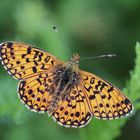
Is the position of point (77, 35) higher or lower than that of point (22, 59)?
higher

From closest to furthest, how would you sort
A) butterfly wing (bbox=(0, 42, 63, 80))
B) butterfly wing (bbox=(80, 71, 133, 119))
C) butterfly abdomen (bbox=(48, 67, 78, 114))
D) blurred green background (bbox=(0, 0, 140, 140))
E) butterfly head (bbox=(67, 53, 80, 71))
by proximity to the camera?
butterfly wing (bbox=(80, 71, 133, 119)) → butterfly abdomen (bbox=(48, 67, 78, 114)) → butterfly wing (bbox=(0, 42, 63, 80)) → butterfly head (bbox=(67, 53, 80, 71)) → blurred green background (bbox=(0, 0, 140, 140))

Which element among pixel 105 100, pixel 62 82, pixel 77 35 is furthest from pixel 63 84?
pixel 77 35

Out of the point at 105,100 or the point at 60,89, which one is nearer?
the point at 105,100

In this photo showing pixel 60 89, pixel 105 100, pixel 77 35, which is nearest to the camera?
pixel 105 100

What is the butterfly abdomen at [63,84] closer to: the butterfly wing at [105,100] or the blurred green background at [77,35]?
the butterfly wing at [105,100]

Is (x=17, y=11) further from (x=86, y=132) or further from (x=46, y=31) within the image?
(x=86, y=132)

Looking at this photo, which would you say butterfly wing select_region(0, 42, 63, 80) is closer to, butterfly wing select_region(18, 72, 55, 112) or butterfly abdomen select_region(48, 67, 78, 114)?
butterfly wing select_region(18, 72, 55, 112)

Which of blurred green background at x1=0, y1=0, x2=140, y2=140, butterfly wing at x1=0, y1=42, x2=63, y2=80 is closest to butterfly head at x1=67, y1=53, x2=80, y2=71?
butterfly wing at x1=0, y1=42, x2=63, y2=80

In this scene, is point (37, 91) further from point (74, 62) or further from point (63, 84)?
point (74, 62)
